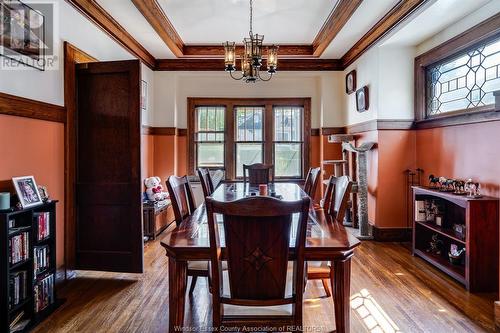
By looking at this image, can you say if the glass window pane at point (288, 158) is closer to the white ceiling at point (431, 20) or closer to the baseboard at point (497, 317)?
the white ceiling at point (431, 20)

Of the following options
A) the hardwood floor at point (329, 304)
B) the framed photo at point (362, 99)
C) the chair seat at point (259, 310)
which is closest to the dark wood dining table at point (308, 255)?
the chair seat at point (259, 310)

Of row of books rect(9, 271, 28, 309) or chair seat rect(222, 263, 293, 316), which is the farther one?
row of books rect(9, 271, 28, 309)

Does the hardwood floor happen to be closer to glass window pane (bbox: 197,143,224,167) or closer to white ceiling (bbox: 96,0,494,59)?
white ceiling (bbox: 96,0,494,59)

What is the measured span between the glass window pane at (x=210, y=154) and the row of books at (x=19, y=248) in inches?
153

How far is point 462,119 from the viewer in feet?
11.3

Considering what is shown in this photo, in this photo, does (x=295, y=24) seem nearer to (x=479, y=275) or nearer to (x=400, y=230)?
(x=400, y=230)

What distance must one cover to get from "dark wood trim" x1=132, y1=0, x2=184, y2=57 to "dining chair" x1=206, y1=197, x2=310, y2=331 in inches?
117

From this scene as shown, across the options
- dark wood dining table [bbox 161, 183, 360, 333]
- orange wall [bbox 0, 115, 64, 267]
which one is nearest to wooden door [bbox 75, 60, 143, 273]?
orange wall [bbox 0, 115, 64, 267]

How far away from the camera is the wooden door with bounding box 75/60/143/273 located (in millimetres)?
3156

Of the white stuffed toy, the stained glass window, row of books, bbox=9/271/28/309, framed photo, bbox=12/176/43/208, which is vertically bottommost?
row of books, bbox=9/271/28/309

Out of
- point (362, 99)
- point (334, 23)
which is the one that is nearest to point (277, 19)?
point (334, 23)

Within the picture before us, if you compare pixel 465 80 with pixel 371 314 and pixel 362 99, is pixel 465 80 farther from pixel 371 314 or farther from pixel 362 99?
pixel 371 314

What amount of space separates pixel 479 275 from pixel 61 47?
4.20 metres

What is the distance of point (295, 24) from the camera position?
446cm
